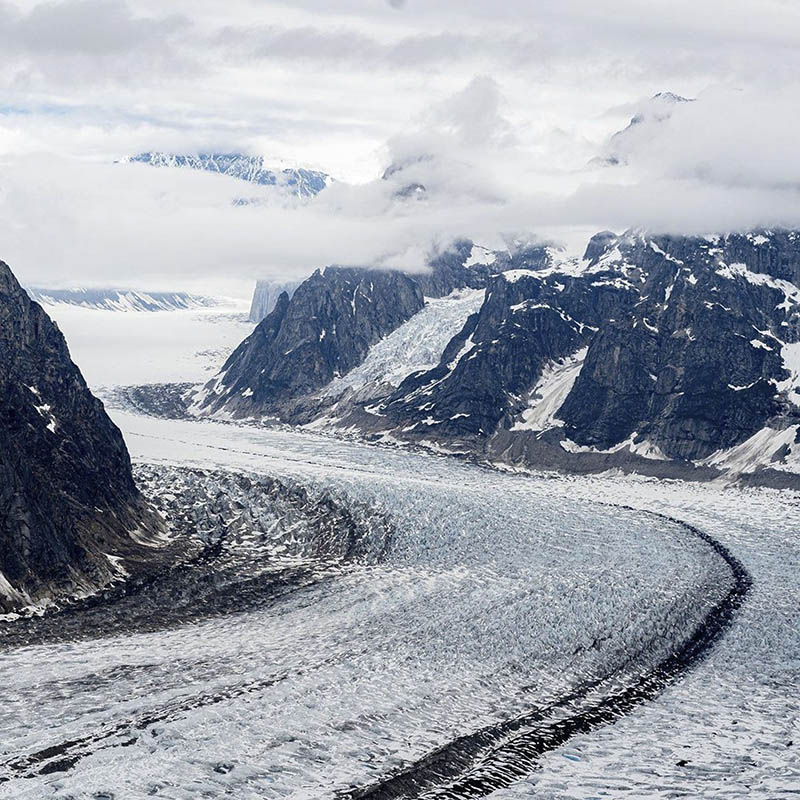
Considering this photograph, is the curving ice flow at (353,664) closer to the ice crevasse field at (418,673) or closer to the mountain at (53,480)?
the ice crevasse field at (418,673)

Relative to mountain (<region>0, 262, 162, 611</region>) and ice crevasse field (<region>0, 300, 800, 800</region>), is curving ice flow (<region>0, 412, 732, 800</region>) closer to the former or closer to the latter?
ice crevasse field (<region>0, 300, 800, 800</region>)

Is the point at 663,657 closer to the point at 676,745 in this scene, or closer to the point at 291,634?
the point at 676,745

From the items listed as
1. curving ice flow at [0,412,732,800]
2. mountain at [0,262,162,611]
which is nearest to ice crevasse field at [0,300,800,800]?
curving ice flow at [0,412,732,800]

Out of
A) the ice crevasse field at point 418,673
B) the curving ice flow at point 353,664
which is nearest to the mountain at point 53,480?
the ice crevasse field at point 418,673

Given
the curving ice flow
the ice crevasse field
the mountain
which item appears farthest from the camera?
the mountain

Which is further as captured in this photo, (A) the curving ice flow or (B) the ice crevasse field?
(B) the ice crevasse field

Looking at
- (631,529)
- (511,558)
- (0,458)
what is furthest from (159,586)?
(631,529)
